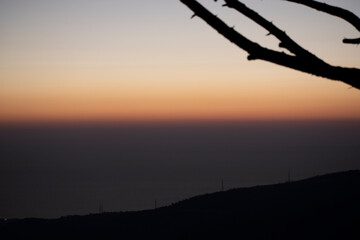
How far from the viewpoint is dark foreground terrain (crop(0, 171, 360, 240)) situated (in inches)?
1048

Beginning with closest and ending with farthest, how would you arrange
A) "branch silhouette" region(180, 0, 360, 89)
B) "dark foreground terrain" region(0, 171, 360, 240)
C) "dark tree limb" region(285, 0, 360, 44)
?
"branch silhouette" region(180, 0, 360, 89) < "dark tree limb" region(285, 0, 360, 44) < "dark foreground terrain" region(0, 171, 360, 240)

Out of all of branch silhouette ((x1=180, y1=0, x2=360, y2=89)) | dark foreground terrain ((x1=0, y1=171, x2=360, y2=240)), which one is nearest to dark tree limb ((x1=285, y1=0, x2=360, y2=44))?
branch silhouette ((x1=180, y1=0, x2=360, y2=89))

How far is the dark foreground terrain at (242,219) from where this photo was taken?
2662cm

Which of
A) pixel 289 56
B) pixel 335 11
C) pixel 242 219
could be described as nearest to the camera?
pixel 289 56

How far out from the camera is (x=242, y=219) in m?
29.3

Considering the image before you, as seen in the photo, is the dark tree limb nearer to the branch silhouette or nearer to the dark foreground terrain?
the branch silhouette

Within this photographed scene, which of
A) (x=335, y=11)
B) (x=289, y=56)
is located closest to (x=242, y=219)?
(x=335, y=11)

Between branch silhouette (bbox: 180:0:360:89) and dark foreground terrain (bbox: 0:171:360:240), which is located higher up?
branch silhouette (bbox: 180:0:360:89)

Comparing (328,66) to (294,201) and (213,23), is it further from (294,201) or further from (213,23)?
(294,201)

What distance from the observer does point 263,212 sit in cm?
2970

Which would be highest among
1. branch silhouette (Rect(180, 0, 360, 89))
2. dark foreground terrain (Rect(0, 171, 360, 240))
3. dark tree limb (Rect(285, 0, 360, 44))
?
dark tree limb (Rect(285, 0, 360, 44))

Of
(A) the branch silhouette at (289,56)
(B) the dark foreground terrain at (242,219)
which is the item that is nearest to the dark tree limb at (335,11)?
(A) the branch silhouette at (289,56)

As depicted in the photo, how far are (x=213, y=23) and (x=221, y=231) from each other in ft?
87.9

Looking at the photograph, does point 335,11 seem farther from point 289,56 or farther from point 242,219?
point 242,219
